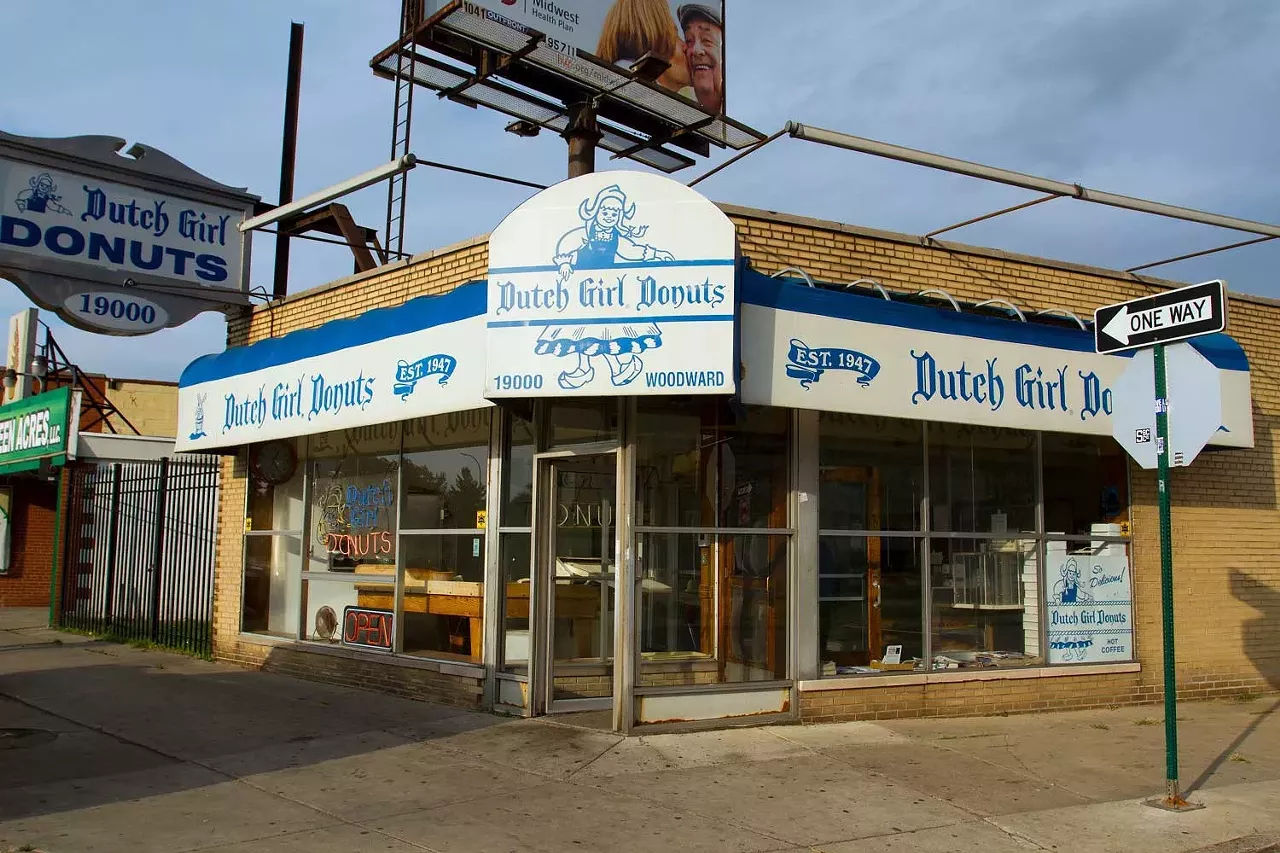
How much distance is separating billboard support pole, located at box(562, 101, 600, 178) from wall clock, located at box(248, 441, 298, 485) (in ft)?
16.5

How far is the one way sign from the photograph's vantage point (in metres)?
7.13

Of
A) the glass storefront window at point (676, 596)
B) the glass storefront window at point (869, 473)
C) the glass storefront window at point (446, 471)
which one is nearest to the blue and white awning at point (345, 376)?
the glass storefront window at point (446, 471)

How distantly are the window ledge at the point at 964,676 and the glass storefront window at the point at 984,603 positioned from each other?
14 centimetres

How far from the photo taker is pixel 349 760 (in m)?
8.37

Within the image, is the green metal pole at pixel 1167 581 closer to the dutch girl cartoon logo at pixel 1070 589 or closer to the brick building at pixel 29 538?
the dutch girl cartoon logo at pixel 1070 589

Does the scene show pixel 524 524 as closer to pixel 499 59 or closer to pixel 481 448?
pixel 481 448

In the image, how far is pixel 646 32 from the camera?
1616 centimetres

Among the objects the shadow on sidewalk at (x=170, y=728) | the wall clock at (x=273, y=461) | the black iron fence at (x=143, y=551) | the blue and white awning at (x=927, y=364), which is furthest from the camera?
the black iron fence at (x=143, y=551)

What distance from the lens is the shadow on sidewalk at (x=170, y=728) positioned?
771 centimetres

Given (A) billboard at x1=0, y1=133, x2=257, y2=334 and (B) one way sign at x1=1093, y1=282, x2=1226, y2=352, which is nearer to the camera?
(B) one way sign at x1=1093, y1=282, x2=1226, y2=352

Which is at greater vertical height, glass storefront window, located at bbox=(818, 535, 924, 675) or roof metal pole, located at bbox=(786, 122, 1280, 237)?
roof metal pole, located at bbox=(786, 122, 1280, 237)

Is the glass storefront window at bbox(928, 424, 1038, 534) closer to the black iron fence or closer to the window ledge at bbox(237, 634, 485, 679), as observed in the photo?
the window ledge at bbox(237, 634, 485, 679)

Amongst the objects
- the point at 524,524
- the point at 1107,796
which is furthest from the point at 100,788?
the point at 1107,796

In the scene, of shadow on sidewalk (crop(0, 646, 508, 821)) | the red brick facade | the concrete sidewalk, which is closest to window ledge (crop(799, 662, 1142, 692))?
the concrete sidewalk
